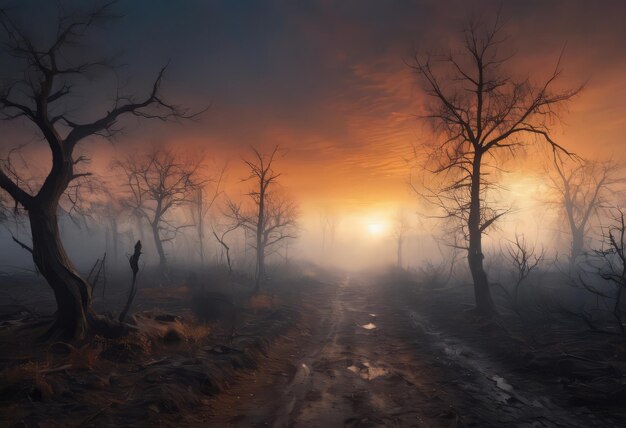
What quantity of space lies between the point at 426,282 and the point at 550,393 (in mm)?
20652

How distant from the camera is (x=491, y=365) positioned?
9438 millimetres

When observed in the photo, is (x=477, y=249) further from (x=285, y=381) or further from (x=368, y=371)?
(x=285, y=381)

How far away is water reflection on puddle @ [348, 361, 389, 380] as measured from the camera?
8.78m

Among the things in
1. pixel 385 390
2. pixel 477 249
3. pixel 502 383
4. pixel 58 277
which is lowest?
pixel 385 390

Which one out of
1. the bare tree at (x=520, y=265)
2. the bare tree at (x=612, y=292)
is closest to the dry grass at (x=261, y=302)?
the bare tree at (x=520, y=265)

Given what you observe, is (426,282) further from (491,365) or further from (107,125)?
(107,125)

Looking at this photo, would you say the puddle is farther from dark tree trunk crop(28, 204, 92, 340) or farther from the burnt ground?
dark tree trunk crop(28, 204, 92, 340)

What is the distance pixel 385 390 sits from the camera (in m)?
7.73

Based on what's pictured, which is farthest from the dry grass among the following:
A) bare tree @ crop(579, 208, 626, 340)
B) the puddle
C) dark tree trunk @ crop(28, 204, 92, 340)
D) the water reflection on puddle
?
bare tree @ crop(579, 208, 626, 340)

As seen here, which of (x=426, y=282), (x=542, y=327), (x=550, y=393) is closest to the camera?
(x=550, y=393)

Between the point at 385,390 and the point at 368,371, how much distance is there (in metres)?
1.50

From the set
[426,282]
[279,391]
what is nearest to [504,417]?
[279,391]

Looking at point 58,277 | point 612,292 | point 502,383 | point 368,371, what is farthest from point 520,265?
point 58,277

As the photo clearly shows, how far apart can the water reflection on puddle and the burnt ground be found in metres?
0.03
